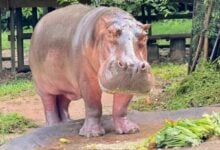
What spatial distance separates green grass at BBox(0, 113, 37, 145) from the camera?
896 cm

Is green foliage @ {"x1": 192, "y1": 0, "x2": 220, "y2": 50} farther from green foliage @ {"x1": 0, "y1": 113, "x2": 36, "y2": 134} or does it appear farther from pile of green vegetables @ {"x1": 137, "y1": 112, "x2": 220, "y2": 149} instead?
pile of green vegetables @ {"x1": 137, "y1": 112, "x2": 220, "y2": 149}

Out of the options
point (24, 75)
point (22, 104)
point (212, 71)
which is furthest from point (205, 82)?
point (24, 75)

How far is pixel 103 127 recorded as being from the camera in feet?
18.0

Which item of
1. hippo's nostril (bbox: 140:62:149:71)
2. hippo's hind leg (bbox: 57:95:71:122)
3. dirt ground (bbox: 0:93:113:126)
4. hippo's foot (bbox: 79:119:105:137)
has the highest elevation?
hippo's nostril (bbox: 140:62:149:71)

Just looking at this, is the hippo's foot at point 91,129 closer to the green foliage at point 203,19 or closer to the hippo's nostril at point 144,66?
the hippo's nostril at point 144,66

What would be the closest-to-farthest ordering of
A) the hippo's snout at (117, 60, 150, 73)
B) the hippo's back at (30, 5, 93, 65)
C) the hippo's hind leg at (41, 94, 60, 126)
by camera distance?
the hippo's snout at (117, 60, 150, 73) → the hippo's back at (30, 5, 93, 65) → the hippo's hind leg at (41, 94, 60, 126)

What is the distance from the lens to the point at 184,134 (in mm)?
4371

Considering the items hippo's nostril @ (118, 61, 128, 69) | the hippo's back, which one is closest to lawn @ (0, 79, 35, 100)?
the hippo's back

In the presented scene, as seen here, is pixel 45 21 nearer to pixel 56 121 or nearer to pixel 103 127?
pixel 56 121

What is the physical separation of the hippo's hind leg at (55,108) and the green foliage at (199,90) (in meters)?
2.39

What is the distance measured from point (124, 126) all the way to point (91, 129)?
26 centimetres

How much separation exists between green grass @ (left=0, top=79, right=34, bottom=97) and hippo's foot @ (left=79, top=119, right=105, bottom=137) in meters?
6.51

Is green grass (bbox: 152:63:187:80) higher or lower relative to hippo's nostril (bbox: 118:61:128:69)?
lower

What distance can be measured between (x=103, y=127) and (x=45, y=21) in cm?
143
